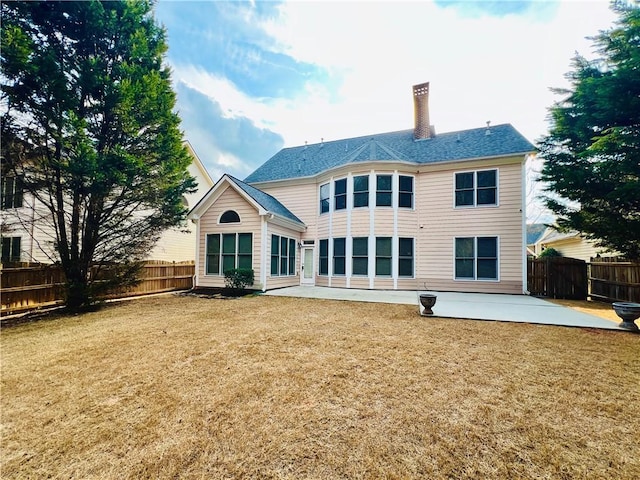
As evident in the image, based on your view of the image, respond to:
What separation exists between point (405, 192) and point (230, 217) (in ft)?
27.8

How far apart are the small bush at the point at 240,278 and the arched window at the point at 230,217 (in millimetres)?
2408

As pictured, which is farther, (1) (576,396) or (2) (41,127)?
(2) (41,127)

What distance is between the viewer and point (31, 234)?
6.91 metres

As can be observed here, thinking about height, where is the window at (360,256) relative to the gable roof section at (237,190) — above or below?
below

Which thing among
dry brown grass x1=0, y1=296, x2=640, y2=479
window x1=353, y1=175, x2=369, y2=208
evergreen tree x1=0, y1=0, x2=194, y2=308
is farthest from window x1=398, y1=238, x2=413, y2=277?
evergreen tree x1=0, y1=0, x2=194, y2=308

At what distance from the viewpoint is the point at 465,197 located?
1273 cm

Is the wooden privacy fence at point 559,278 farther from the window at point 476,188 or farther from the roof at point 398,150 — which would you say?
the roof at point 398,150

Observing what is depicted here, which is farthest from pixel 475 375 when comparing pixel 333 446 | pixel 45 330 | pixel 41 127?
pixel 41 127

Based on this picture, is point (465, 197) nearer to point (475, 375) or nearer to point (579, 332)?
point (579, 332)

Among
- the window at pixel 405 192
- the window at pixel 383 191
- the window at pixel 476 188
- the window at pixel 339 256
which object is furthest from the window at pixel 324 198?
the window at pixel 476 188

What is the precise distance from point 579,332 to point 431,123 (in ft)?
42.8

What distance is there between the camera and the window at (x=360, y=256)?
12.9 m

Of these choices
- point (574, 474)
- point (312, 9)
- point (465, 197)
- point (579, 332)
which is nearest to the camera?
point (574, 474)

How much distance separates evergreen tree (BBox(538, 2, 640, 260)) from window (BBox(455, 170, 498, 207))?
181 centimetres
